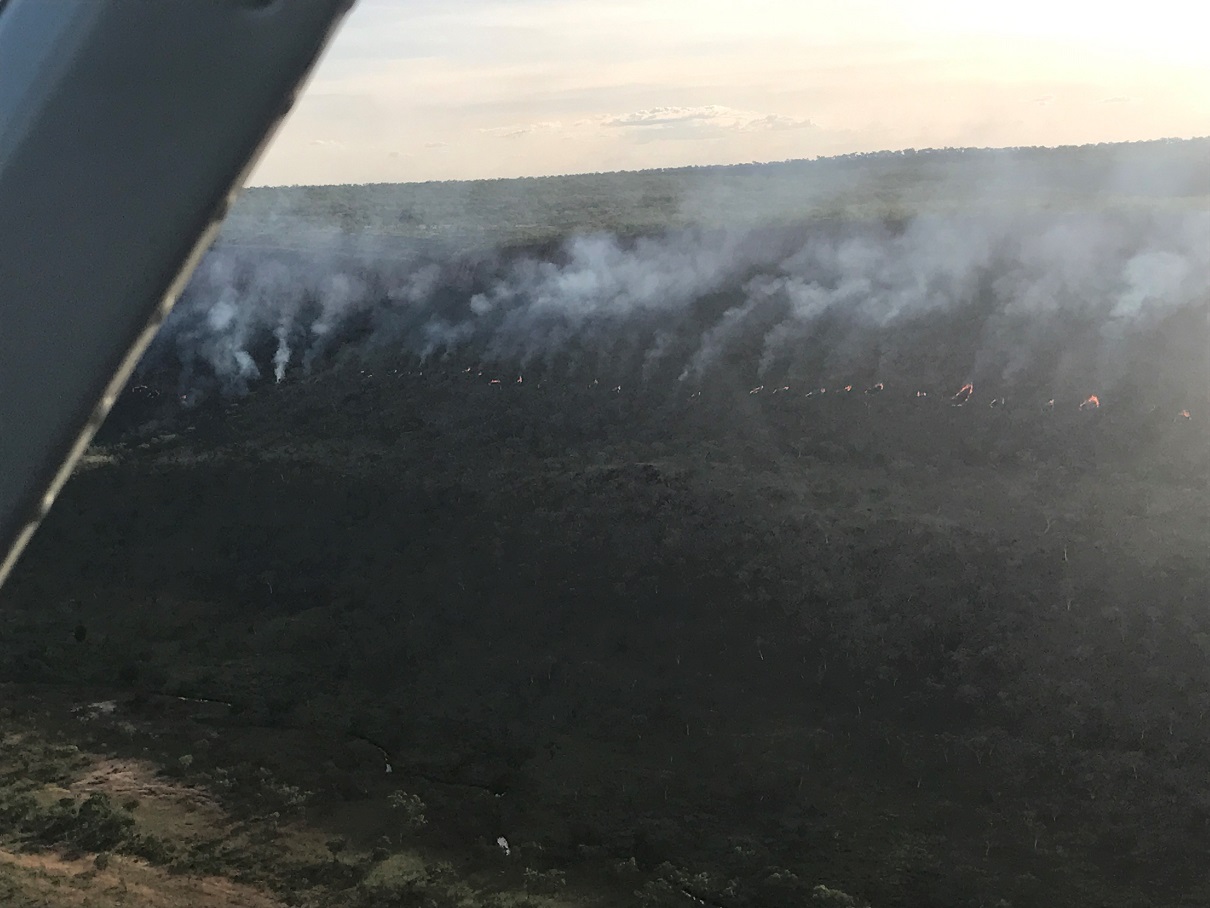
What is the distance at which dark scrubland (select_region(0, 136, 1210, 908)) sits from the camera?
51.3 feet

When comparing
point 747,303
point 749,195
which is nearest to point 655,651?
point 747,303

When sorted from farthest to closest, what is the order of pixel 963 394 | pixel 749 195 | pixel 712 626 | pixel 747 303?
pixel 749 195, pixel 747 303, pixel 963 394, pixel 712 626

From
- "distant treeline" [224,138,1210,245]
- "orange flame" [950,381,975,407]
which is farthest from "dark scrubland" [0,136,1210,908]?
"distant treeline" [224,138,1210,245]

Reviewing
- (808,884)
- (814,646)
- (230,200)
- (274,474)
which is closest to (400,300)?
(274,474)

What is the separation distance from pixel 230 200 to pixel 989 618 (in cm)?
2152

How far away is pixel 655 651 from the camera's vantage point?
21.6 meters

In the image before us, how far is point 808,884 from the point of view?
14938mm

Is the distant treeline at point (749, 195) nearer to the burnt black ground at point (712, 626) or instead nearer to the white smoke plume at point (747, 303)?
the white smoke plume at point (747, 303)

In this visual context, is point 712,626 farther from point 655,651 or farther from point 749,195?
point 749,195

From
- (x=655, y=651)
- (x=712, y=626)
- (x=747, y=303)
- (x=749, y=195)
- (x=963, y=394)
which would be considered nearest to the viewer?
(x=655, y=651)

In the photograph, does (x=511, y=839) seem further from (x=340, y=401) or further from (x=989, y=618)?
(x=340, y=401)

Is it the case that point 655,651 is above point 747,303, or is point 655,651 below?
below

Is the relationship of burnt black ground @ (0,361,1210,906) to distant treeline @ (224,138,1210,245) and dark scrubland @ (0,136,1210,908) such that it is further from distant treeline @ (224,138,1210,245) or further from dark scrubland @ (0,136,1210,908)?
distant treeline @ (224,138,1210,245)

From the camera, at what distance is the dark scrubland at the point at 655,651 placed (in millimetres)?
15648
